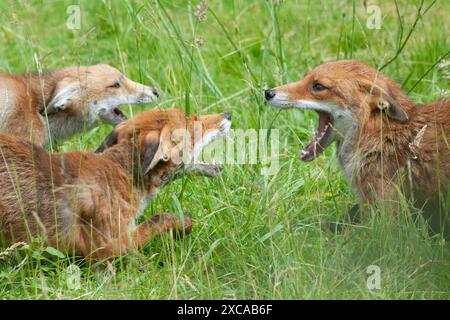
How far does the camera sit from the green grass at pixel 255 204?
606 cm

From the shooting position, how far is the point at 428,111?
702 cm

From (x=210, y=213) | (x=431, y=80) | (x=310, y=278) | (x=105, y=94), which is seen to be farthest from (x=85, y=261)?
(x=431, y=80)

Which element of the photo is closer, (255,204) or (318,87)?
A: (255,204)

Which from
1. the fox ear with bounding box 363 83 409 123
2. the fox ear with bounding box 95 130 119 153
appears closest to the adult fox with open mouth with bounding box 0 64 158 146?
the fox ear with bounding box 95 130 119 153

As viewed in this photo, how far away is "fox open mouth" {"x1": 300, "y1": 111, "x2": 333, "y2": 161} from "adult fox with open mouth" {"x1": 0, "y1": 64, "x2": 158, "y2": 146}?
65.1 inches

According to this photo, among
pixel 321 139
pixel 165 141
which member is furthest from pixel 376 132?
pixel 165 141

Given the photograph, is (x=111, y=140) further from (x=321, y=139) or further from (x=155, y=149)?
(x=321, y=139)

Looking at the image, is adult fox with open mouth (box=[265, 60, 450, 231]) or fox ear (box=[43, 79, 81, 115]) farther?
fox ear (box=[43, 79, 81, 115])

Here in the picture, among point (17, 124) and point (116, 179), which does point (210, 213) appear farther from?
point (17, 124)

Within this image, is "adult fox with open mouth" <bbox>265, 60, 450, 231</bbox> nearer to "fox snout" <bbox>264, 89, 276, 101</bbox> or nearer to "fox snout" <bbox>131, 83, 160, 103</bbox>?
"fox snout" <bbox>264, 89, 276, 101</bbox>

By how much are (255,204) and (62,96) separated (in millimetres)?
2426

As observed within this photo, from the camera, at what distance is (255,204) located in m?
6.81

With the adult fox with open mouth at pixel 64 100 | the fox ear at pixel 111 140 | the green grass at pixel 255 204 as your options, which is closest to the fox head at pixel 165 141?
the fox ear at pixel 111 140

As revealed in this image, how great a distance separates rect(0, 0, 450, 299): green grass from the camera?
19.9 feet
